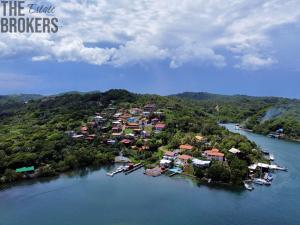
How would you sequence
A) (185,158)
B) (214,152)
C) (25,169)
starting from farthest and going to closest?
(214,152), (185,158), (25,169)

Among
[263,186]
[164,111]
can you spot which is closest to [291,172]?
[263,186]

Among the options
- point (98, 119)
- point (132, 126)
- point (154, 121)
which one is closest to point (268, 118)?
point (154, 121)

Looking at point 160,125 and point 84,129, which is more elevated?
point 160,125

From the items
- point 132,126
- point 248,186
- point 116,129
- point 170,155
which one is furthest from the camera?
point 132,126

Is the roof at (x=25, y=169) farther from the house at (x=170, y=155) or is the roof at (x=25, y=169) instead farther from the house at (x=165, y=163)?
the house at (x=170, y=155)

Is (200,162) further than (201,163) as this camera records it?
Yes

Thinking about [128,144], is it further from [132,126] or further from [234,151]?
[234,151]
